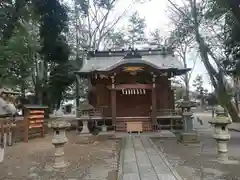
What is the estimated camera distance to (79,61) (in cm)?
2141

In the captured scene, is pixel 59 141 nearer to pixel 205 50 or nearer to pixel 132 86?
pixel 132 86

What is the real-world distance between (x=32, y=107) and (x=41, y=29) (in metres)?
6.25

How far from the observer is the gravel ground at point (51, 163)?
204 inches

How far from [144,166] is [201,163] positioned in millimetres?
1572

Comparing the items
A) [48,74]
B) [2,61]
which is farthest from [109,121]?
[48,74]

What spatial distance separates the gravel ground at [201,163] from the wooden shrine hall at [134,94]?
457 centimetres

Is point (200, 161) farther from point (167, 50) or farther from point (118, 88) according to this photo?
point (167, 50)

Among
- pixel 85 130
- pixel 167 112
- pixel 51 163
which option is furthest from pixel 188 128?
pixel 51 163

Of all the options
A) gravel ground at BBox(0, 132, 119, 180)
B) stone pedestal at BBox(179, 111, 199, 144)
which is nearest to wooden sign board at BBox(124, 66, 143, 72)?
stone pedestal at BBox(179, 111, 199, 144)

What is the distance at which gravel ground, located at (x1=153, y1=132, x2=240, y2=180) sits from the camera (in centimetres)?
500

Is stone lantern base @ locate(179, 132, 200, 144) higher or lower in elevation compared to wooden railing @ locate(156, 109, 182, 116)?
lower

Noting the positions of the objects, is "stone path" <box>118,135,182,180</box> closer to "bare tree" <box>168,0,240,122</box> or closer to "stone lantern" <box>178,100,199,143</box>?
"stone lantern" <box>178,100,199,143</box>

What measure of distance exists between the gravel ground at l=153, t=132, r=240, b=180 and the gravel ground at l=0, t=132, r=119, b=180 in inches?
66.4

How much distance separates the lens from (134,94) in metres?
14.4
